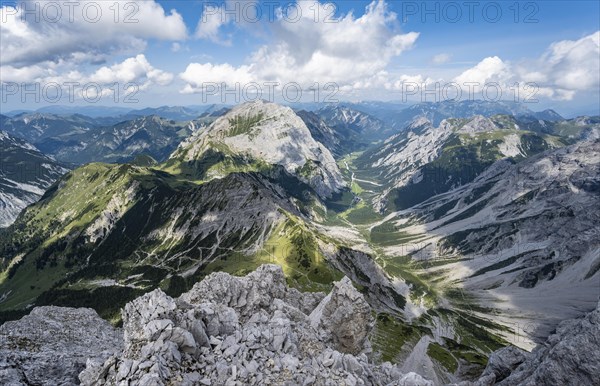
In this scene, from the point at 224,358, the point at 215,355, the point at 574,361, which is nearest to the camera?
the point at 224,358

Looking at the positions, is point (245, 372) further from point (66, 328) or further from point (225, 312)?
point (66, 328)

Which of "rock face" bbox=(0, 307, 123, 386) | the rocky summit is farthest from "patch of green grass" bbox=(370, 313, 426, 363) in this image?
"rock face" bbox=(0, 307, 123, 386)

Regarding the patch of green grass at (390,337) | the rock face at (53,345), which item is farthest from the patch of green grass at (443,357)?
the rock face at (53,345)

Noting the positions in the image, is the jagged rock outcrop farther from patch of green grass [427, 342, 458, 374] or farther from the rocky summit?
patch of green grass [427, 342, 458, 374]

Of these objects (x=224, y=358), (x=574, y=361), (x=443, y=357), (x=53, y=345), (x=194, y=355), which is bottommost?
(x=443, y=357)

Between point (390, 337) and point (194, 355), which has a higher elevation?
point (194, 355)

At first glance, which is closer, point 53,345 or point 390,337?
point 53,345

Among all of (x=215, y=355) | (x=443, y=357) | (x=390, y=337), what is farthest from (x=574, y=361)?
(x=390, y=337)

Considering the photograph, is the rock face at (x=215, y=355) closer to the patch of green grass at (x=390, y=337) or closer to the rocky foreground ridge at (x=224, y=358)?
→ the rocky foreground ridge at (x=224, y=358)

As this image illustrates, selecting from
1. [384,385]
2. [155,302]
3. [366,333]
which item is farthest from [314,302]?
[155,302]

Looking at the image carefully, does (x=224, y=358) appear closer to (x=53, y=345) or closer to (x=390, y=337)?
(x=53, y=345)
